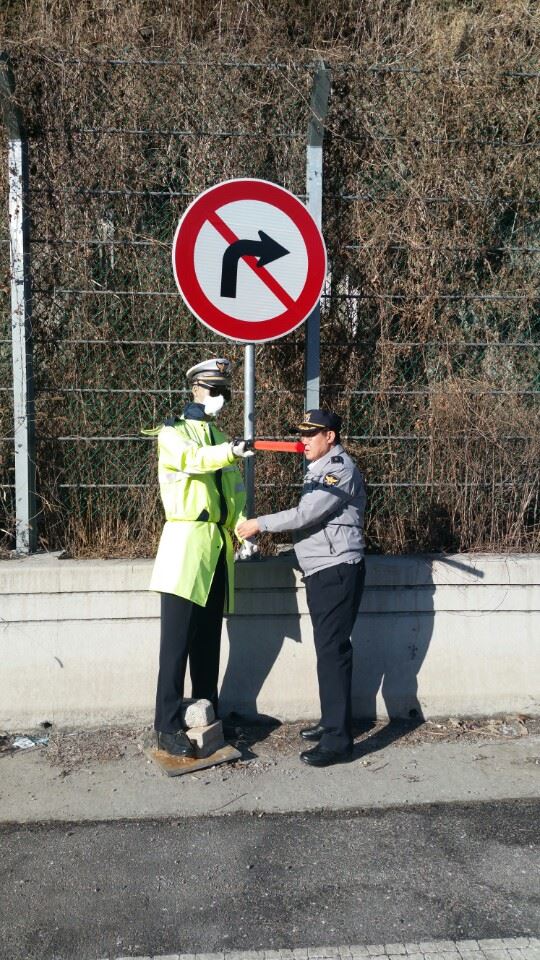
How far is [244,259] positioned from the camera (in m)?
5.17

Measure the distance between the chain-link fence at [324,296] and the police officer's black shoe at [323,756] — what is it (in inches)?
61.4

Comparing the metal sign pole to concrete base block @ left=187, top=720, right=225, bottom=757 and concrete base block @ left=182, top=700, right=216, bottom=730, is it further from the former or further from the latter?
concrete base block @ left=187, top=720, right=225, bottom=757

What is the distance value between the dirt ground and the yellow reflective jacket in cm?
96

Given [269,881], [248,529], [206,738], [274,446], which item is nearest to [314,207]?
[274,446]

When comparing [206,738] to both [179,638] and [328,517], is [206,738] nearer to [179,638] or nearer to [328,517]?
[179,638]

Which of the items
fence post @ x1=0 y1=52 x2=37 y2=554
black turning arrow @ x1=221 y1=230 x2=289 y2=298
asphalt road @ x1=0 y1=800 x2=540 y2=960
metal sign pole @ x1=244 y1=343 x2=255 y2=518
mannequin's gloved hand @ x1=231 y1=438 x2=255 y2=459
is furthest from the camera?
fence post @ x1=0 y1=52 x2=37 y2=554

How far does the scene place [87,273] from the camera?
6051 millimetres

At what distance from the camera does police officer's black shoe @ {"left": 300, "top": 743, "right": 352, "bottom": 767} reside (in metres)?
5.07

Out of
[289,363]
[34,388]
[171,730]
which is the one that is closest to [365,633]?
[171,730]

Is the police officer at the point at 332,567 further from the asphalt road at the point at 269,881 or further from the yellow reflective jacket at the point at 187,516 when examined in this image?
the asphalt road at the point at 269,881

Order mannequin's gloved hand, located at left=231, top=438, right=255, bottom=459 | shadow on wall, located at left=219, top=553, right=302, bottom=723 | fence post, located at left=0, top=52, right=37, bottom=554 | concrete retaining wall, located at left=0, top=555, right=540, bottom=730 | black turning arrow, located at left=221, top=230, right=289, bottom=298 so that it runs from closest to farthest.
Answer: mannequin's gloved hand, located at left=231, top=438, right=255, bottom=459 < black turning arrow, located at left=221, top=230, right=289, bottom=298 < concrete retaining wall, located at left=0, top=555, right=540, bottom=730 < shadow on wall, located at left=219, top=553, right=302, bottom=723 < fence post, located at left=0, top=52, right=37, bottom=554

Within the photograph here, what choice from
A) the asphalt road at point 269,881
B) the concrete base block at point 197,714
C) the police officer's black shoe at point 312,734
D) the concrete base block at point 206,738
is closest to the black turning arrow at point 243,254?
the concrete base block at point 197,714

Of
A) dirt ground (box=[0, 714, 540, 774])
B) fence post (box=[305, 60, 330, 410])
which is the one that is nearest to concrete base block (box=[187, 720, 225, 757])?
dirt ground (box=[0, 714, 540, 774])

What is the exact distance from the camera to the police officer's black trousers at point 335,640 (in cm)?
510
